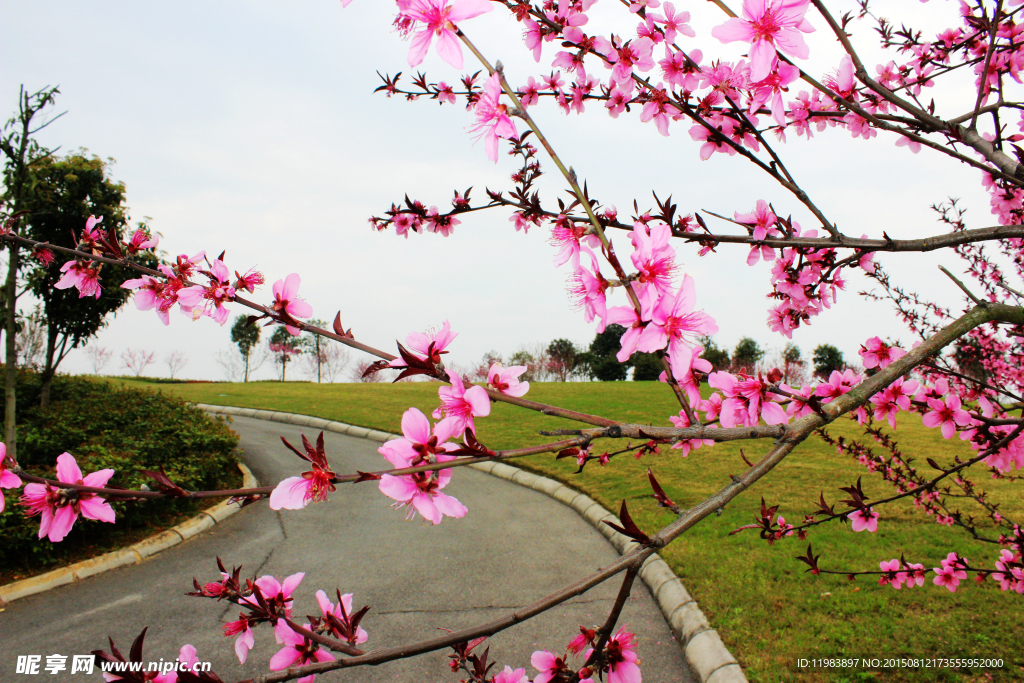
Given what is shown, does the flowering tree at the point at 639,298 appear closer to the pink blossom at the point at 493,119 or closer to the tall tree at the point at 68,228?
the pink blossom at the point at 493,119

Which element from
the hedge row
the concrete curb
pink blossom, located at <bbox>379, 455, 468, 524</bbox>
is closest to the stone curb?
the hedge row

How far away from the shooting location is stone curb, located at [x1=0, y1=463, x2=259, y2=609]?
473 centimetres

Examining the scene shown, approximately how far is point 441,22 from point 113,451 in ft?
25.9

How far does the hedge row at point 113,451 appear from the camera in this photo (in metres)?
5.12

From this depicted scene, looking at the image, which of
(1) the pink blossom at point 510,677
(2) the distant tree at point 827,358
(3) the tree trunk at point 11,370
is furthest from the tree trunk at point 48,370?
(2) the distant tree at point 827,358

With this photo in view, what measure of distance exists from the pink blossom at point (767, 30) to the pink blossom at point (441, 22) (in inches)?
23.7

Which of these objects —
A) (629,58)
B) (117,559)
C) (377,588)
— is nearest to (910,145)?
(629,58)

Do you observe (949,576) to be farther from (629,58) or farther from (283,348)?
(283,348)

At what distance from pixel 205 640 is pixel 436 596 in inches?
72.0

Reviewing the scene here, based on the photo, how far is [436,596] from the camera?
4.74 metres

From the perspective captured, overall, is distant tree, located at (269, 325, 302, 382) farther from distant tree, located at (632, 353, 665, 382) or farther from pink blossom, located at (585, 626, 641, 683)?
pink blossom, located at (585, 626, 641, 683)

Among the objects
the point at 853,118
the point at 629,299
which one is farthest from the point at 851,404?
the point at 853,118

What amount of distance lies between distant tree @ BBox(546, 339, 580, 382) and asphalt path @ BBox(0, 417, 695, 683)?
2638 centimetres

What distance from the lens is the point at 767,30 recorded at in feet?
4.25
